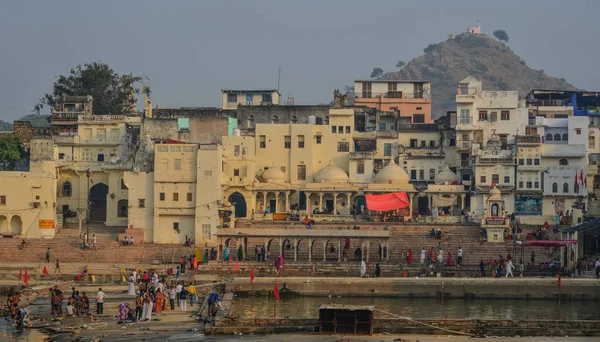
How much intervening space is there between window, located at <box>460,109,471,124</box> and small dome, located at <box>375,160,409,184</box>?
5.39 meters

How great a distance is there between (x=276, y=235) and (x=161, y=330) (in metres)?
18.1

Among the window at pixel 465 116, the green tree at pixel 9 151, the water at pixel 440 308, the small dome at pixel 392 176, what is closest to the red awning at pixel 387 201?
the small dome at pixel 392 176

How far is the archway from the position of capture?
193 feet

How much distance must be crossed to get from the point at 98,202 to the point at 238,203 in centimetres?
835

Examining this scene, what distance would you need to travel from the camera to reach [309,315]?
4059cm

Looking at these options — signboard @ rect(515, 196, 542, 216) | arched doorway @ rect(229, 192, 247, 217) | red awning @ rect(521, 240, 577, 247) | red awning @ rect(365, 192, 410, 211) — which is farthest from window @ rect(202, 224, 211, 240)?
signboard @ rect(515, 196, 542, 216)

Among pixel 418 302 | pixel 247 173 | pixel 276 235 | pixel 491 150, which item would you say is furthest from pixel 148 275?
pixel 491 150

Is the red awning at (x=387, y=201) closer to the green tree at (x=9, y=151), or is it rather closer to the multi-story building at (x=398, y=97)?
the multi-story building at (x=398, y=97)

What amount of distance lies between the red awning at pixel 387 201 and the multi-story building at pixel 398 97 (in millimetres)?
16097

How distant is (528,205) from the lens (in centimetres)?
6197

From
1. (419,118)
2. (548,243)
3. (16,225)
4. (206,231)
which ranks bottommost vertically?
(548,243)

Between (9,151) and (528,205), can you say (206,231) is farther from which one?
(9,151)

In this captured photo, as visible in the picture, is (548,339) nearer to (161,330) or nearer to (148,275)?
(161,330)

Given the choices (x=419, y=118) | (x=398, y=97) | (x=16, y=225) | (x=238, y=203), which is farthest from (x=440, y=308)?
(x=398, y=97)
